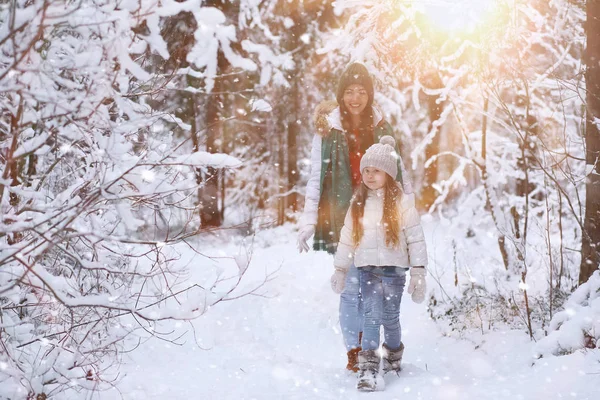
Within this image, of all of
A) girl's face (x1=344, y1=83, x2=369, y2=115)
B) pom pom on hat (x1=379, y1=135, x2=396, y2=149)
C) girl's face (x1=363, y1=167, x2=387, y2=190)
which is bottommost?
girl's face (x1=363, y1=167, x2=387, y2=190)

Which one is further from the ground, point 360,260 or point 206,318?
point 360,260

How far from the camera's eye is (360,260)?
151 inches

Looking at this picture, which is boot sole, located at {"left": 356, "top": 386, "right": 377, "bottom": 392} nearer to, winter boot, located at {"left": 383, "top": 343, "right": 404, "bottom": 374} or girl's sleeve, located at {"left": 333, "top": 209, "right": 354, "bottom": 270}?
winter boot, located at {"left": 383, "top": 343, "right": 404, "bottom": 374}

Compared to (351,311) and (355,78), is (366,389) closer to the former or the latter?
(351,311)

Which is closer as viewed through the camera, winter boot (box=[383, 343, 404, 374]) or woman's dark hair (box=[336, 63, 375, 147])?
winter boot (box=[383, 343, 404, 374])

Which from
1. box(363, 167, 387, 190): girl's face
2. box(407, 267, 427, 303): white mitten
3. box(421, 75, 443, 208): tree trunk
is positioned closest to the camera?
box(407, 267, 427, 303): white mitten

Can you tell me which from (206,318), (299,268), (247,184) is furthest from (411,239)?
(247,184)

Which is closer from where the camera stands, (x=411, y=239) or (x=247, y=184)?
(x=411, y=239)

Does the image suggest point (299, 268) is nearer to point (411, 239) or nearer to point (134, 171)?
point (411, 239)

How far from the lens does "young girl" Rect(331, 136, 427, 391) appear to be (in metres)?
3.72

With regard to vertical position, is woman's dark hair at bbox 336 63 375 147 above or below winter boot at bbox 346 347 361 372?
above

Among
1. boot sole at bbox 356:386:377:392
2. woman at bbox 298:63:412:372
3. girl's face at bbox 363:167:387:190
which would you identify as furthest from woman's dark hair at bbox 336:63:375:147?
boot sole at bbox 356:386:377:392

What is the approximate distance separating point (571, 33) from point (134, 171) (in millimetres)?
5966

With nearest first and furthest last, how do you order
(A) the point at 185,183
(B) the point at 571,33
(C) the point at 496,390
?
(A) the point at 185,183, (C) the point at 496,390, (B) the point at 571,33
